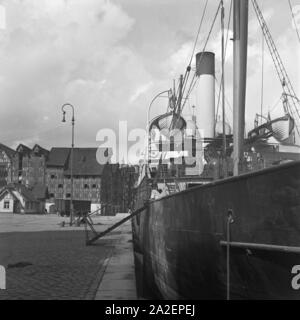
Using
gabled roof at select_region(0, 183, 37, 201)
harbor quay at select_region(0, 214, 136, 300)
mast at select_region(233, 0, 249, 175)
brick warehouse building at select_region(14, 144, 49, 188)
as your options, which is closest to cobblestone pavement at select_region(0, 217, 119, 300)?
harbor quay at select_region(0, 214, 136, 300)

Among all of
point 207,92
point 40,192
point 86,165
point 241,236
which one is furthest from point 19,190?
point 241,236

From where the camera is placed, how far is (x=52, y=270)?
11875 mm

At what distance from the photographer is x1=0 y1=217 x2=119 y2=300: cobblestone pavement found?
29.1ft

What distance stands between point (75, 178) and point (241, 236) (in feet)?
283

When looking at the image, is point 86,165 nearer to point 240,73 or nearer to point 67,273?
point 67,273

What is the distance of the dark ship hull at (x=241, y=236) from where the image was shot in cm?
407

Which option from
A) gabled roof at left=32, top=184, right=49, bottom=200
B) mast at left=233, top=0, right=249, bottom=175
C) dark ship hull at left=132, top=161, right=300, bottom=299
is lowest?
dark ship hull at left=132, top=161, right=300, bottom=299

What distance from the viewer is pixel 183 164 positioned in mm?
11656

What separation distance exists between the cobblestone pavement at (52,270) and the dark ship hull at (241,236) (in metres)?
2.45

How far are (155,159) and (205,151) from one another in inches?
124

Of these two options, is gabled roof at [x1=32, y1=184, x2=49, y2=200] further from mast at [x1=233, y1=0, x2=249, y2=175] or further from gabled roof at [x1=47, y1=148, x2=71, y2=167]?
mast at [x1=233, y1=0, x2=249, y2=175]

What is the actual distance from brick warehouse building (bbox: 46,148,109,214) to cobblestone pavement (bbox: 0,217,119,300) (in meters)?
58.5
